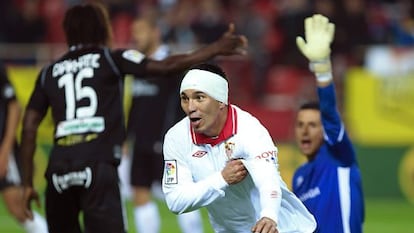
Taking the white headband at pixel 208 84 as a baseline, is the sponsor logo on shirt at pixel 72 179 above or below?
below

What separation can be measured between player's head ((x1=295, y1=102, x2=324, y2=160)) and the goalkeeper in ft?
0.32

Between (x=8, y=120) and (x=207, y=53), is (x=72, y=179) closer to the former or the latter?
(x=207, y=53)

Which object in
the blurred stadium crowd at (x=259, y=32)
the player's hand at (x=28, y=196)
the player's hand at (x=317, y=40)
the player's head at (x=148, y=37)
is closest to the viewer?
the player's hand at (x=317, y=40)

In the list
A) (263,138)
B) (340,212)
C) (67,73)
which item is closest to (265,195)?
A: (263,138)

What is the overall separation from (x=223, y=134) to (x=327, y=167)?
53.1 inches

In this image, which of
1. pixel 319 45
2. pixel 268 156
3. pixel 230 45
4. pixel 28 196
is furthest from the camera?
pixel 28 196

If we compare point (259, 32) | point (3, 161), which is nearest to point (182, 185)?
point (3, 161)

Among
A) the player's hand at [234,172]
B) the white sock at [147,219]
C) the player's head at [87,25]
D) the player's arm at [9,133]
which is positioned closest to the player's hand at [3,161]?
the player's arm at [9,133]

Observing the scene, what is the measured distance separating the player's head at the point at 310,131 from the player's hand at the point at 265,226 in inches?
78.2

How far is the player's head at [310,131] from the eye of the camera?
8320 mm

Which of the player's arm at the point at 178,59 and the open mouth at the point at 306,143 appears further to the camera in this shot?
the open mouth at the point at 306,143

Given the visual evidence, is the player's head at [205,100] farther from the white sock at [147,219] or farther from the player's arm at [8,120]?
the white sock at [147,219]

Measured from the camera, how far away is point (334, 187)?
7863 millimetres

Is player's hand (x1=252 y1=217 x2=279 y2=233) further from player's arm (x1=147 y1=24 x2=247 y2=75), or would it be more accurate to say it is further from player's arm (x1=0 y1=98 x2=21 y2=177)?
player's arm (x1=0 y1=98 x2=21 y2=177)
